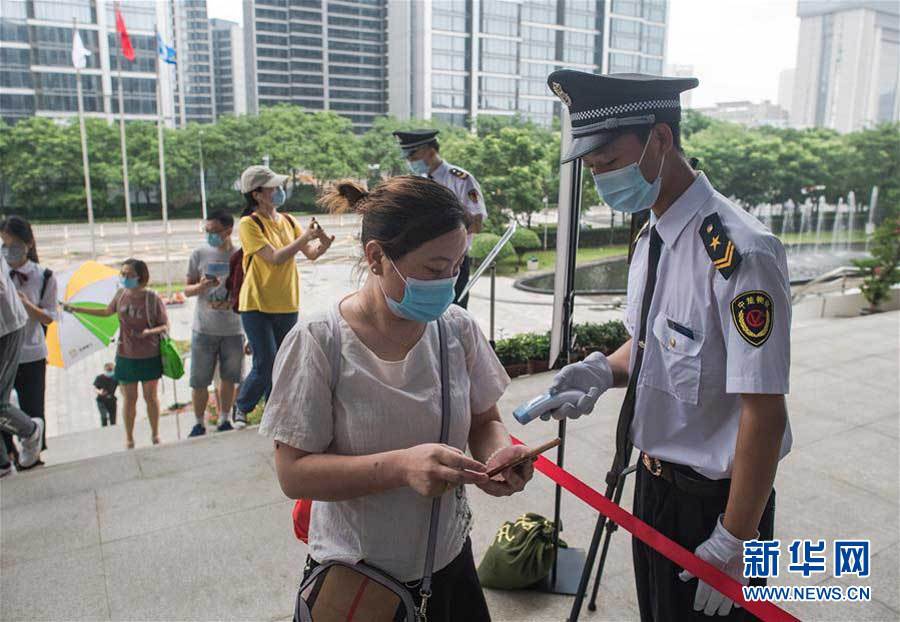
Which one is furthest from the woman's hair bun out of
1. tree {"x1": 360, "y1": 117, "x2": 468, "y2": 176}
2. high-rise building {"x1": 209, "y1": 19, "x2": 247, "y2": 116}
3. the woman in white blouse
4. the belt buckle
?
high-rise building {"x1": 209, "y1": 19, "x2": 247, "y2": 116}

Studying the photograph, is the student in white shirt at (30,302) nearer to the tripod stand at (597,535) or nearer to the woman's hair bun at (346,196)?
the woman's hair bun at (346,196)

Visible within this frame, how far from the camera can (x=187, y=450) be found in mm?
3682

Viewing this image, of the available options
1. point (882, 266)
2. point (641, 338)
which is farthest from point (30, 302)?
point (882, 266)

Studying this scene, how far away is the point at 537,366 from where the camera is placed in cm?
559

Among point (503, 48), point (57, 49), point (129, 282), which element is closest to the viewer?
point (129, 282)

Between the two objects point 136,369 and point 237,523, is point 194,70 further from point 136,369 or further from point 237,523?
point 237,523

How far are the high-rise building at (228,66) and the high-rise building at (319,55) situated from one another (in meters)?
0.24

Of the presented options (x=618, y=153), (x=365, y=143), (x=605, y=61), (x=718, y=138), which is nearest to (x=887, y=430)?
(x=618, y=153)

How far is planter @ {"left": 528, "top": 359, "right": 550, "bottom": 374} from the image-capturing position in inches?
218

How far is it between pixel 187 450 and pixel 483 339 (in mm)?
2893

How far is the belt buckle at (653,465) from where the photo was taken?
4.69 ft

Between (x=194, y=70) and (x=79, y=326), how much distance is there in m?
14.6

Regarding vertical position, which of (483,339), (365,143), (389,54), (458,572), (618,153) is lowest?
(458,572)

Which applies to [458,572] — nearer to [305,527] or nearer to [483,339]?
[305,527]
